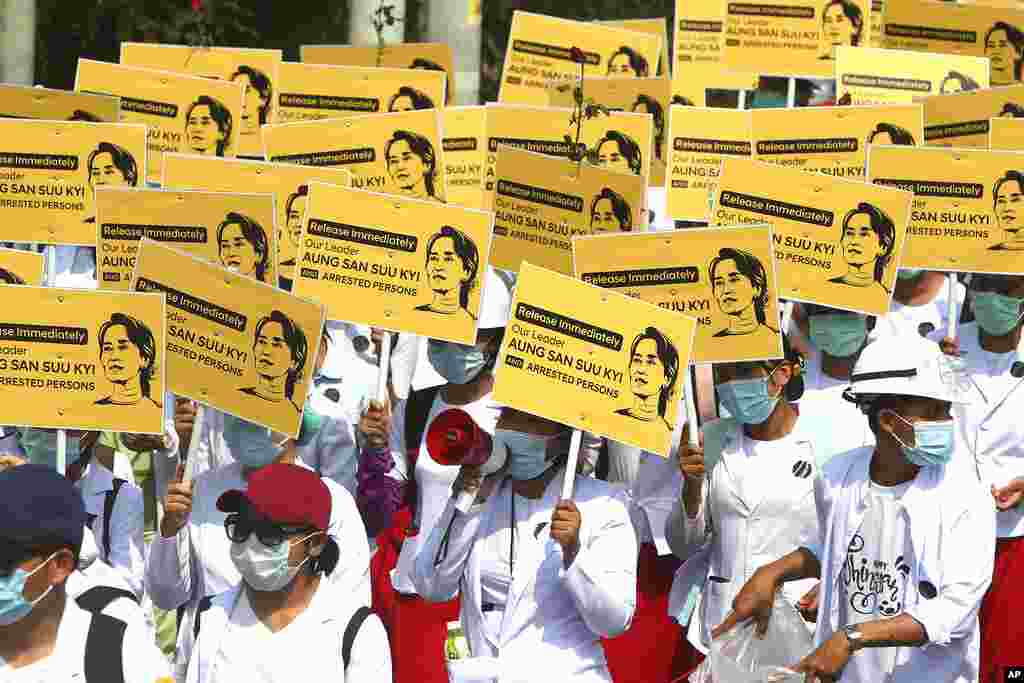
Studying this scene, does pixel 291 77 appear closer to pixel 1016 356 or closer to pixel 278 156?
pixel 278 156

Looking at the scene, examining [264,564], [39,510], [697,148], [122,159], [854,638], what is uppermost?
[697,148]

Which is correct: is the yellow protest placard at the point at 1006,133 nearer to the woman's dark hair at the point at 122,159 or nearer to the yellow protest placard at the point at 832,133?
the yellow protest placard at the point at 832,133

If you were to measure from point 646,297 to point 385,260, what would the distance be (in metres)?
1.18

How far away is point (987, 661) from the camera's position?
8875 millimetres

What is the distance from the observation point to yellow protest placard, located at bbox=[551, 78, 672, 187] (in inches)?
448

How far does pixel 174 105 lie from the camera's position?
11.2 m

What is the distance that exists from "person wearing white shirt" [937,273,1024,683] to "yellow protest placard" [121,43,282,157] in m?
4.53

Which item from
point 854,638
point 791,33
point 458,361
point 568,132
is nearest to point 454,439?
point 854,638

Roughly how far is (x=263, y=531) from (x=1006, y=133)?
4.96 metres

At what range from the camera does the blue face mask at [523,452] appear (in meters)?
7.32

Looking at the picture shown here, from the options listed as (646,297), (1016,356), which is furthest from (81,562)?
A: (1016,356)

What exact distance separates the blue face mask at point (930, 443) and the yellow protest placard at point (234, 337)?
2.12 m

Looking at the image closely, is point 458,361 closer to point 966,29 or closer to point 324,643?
point 324,643

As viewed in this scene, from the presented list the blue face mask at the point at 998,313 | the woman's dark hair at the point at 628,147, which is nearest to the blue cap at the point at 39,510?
the blue face mask at the point at 998,313
